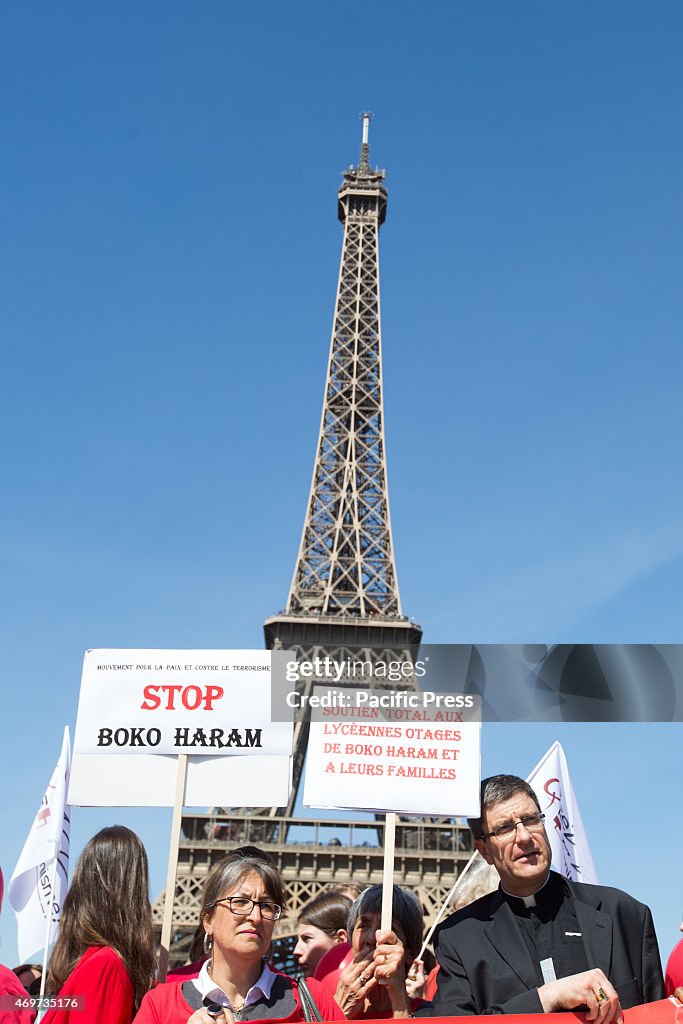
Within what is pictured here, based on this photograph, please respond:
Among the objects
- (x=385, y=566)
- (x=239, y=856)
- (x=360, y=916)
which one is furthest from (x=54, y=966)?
(x=385, y=566)

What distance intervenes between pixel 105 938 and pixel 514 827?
1.81 meters

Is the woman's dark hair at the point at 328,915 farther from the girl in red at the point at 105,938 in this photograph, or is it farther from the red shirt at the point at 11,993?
the red shirt at the point at 11,993

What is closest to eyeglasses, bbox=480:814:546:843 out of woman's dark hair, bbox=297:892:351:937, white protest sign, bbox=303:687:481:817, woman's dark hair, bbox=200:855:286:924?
woman's dark hair, bbox=200:855:286:924

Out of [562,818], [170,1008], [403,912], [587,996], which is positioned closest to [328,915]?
[403,912]

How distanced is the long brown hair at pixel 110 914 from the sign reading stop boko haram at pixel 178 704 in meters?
1.81

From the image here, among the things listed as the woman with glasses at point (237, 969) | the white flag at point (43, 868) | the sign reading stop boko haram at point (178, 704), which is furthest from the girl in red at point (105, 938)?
the white flag at point (43, 868)

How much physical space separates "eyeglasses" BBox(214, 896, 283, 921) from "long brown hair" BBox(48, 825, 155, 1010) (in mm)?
567

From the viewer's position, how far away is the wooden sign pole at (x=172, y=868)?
5.29 meters

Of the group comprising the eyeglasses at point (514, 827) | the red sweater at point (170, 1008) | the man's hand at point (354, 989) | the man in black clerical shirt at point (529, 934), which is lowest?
the red sweater at point (170, 1008)

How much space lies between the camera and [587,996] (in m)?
3.89

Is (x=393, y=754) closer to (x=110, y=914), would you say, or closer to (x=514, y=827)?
(x=514, y=827)

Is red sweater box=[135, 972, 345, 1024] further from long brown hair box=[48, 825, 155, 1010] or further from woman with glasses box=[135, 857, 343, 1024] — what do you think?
long brown hair box=[48, 825, 155, 1010]

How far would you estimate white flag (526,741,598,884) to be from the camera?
26.5 ft

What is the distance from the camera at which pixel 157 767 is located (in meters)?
6.52
